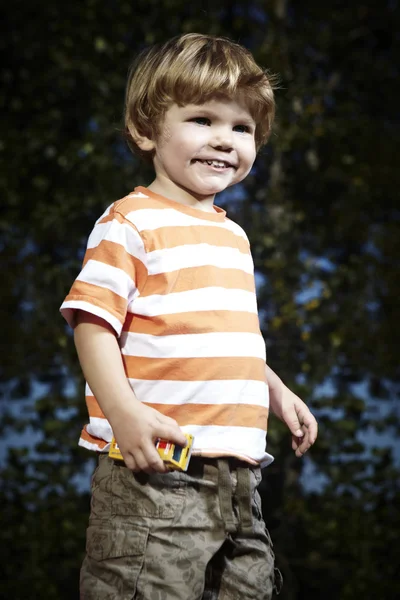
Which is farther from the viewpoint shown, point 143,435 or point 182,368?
point 182,368

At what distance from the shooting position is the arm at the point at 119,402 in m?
1.06

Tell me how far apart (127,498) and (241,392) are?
239 millimetres

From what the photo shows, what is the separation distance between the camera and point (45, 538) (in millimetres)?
2613

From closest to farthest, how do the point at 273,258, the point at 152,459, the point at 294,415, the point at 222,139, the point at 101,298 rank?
the point at 152,459, the point at 101,298, the point at 222,139, the point at 294,415, the point at 273,258

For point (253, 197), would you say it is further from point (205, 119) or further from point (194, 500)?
point (194, 500)

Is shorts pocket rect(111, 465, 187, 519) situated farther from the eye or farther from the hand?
the eye

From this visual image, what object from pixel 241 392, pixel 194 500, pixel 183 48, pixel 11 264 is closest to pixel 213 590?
pixel 194 500

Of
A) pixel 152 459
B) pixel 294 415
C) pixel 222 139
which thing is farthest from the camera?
pixel 294 415

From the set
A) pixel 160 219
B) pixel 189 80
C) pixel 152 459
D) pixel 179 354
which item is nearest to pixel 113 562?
pixel 152 459

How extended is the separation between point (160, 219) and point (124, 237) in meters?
0.08

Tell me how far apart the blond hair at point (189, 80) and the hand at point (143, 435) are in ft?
1.63

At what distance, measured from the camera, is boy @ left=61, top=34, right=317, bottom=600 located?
115cm

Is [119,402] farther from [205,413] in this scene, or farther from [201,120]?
[201,120]

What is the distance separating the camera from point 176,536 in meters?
1.16
